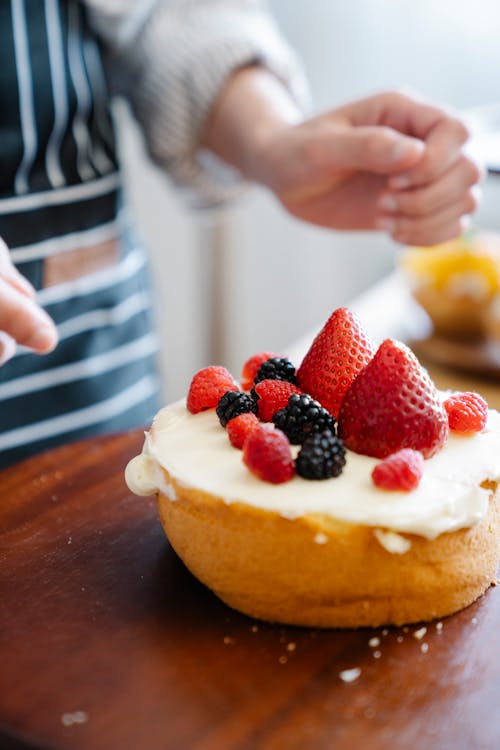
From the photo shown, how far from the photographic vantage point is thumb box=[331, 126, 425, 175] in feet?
4.09

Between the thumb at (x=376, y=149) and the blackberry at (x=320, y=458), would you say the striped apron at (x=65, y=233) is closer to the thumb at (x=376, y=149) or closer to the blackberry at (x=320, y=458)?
the thumb at (x=376, y=149)

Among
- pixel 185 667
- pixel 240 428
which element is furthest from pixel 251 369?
pixel 185 667

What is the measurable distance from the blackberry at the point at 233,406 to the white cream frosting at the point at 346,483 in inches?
0.7

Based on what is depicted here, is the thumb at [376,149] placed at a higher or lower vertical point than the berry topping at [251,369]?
higher

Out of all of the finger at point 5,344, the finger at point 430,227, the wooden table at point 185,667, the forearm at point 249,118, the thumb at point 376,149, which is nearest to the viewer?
the wooden table at point 185,667

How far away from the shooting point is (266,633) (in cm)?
87

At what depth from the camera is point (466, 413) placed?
3.21 ft

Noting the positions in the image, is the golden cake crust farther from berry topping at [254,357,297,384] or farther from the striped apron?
the striped apron

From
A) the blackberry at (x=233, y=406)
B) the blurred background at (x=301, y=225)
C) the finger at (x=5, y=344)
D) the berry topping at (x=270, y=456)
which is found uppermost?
the finger at (x=5, y=344)

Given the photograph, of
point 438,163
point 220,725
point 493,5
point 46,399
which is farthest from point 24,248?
point 493,5

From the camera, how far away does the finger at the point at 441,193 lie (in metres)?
1.31

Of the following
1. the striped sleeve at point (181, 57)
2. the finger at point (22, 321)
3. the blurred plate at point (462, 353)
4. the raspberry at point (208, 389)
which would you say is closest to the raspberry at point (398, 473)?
the raspberry at point (208, 389)

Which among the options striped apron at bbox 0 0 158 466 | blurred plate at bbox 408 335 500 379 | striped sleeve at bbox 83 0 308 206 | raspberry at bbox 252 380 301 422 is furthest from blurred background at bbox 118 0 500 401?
raspberry at bbox 252 380 301 422

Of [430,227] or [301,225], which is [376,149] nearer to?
[430,227]
